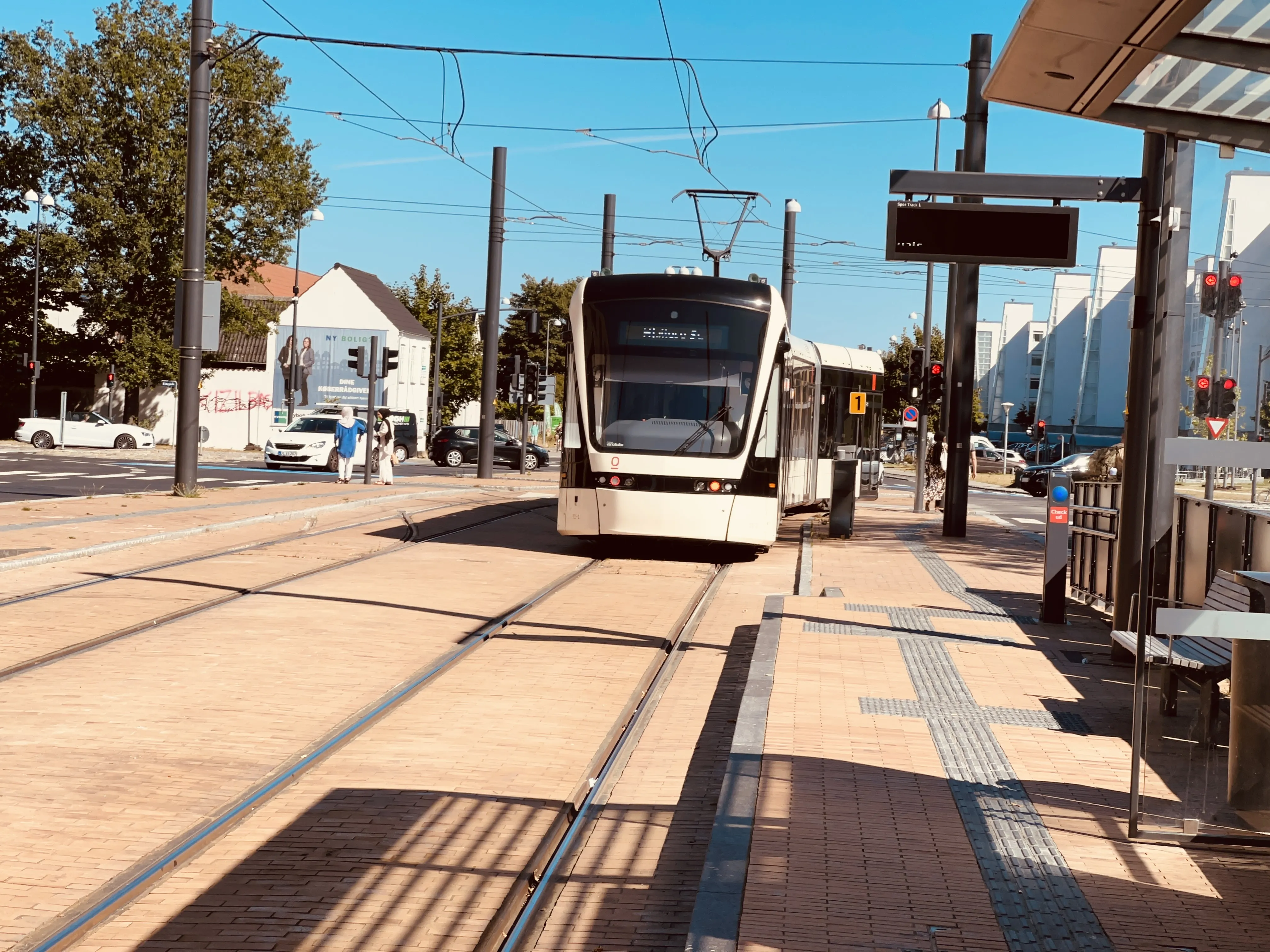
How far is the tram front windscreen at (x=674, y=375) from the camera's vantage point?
55.6 ft

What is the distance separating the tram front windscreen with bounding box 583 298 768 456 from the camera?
16953mm

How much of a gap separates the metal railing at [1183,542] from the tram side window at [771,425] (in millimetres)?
3671

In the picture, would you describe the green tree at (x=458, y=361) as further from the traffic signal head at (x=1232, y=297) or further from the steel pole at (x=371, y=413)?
the traffic signal head at (x=1232, y=297)

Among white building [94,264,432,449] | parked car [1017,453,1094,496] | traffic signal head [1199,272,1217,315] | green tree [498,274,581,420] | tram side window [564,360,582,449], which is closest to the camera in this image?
traffic signal head [1199,272,1217,315]

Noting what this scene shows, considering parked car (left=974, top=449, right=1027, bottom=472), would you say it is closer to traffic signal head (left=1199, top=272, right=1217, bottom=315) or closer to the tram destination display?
the tram destination display

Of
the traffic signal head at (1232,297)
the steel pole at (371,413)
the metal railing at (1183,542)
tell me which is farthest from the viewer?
the steel pole at (371,413)

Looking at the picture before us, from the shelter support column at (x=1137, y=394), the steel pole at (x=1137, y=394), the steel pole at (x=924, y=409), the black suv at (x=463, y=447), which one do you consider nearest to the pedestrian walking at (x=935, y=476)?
the steel pole at (x=924, y=409)

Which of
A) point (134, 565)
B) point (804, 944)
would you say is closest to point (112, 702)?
point (804, 944)

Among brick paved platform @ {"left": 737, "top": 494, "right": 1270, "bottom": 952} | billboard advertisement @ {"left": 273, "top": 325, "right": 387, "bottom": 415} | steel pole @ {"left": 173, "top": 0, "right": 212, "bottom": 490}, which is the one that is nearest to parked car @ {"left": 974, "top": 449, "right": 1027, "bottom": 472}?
billboard advertisement @ {"left": 273, "top": 325, "right": 387, "bottom": 415}

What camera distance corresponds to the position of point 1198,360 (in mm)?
5969

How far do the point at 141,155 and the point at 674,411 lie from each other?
4309cm

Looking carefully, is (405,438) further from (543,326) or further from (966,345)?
(966,345)

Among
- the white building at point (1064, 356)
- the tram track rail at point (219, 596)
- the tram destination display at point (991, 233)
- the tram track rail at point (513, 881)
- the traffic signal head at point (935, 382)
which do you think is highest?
the white building at point (1064, 356)

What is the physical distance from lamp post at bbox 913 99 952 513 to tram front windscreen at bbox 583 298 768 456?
12.2m
